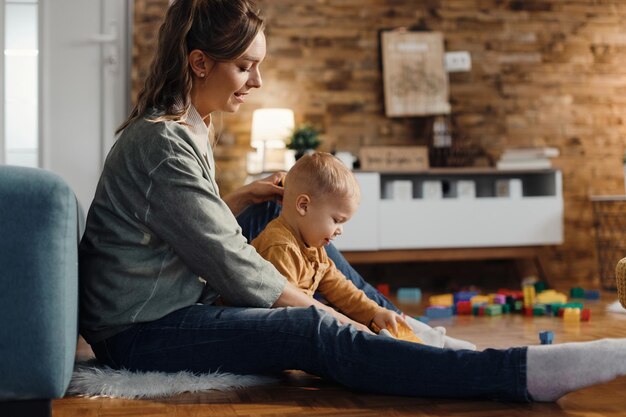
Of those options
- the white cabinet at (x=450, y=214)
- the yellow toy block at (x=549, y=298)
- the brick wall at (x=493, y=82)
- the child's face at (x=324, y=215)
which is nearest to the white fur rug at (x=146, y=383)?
the child's face at (x=324, y=215)

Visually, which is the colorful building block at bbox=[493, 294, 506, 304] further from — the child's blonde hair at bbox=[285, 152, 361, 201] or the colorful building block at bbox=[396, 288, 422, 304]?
the child's blonde hair at bbox=[285, 152, 361, 201]

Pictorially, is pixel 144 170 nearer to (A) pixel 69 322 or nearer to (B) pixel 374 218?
(A) pixel 69 322

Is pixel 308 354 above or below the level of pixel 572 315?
above

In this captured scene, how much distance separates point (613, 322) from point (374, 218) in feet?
5.18

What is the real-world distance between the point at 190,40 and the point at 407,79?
3324 mm

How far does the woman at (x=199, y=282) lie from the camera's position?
1588mm

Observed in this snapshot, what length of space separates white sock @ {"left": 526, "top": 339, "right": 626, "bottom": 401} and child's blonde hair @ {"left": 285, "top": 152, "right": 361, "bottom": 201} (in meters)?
0.69

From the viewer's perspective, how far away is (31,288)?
1.37m

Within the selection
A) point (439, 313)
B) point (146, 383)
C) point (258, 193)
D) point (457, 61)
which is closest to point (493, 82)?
point (457, 61)

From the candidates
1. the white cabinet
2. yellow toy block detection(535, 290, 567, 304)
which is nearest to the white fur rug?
yellow toy block detection(535, 290, 567, 304)

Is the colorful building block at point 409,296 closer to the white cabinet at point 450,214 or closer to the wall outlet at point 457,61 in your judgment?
the white cabinet at point 450,214

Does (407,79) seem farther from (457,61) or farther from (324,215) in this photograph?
(324,215)

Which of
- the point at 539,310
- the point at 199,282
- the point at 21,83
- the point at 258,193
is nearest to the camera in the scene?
the point at 199,282

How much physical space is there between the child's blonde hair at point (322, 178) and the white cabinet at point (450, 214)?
2.34 meters
